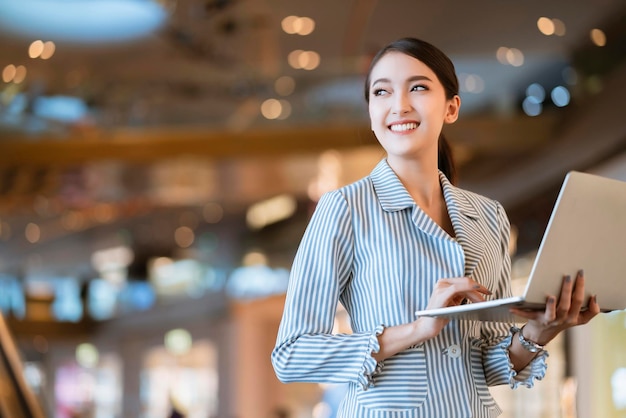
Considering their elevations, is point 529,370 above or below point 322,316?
below

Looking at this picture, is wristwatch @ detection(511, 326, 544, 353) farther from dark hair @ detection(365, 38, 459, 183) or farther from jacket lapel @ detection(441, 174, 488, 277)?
dark hair @ detection(365, 38, 459, 183)

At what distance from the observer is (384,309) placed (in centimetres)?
156

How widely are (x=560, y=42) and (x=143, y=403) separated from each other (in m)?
17.6

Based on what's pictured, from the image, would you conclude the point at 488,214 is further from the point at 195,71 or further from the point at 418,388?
the point at 195,71

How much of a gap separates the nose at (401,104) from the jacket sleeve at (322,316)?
163 mm

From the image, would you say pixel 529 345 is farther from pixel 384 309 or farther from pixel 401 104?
pixel 401 104

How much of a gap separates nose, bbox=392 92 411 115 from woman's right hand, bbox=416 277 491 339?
298mm

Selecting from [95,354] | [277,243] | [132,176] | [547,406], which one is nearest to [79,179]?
[132,176]

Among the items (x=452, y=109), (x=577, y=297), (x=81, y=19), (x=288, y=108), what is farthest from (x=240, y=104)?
(x=577, y=297)

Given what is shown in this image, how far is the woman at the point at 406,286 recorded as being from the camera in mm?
1494

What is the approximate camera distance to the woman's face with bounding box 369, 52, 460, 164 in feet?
5.30

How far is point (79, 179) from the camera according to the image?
41.5 feet

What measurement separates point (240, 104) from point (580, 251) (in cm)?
1042

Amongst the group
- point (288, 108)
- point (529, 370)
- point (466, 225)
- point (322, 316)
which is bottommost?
point (529, 370)
